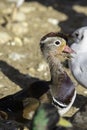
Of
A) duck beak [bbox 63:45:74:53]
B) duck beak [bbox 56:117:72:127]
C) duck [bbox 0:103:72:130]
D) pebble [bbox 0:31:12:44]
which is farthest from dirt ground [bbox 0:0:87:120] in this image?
duck [bbox 0:103:72:130]

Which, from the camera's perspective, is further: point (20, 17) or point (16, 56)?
point (20, 17)

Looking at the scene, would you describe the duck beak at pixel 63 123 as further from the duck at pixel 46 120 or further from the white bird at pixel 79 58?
the white bird at pixel 79 58

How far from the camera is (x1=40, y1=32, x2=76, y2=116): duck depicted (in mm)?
6062

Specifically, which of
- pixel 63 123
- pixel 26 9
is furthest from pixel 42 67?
pixel 63 123

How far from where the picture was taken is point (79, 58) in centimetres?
649

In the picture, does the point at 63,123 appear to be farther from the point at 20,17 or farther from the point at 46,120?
the point at 20,17

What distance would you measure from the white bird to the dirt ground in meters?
0.45

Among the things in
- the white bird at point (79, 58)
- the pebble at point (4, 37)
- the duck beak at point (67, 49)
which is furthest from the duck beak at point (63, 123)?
the pebble at point (4, 37)

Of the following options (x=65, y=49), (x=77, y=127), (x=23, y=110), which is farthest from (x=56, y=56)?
(x=77, y=127)

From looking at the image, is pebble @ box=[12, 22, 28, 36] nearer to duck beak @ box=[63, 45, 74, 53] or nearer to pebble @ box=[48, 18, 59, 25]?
pebble @ box=[48, 18, 59, 25]

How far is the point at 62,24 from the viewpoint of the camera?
891 cm

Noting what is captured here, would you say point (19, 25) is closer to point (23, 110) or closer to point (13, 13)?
point (13, 13)

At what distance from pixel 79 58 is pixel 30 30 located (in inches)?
90.7

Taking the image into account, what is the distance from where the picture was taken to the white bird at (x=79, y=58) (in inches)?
250
